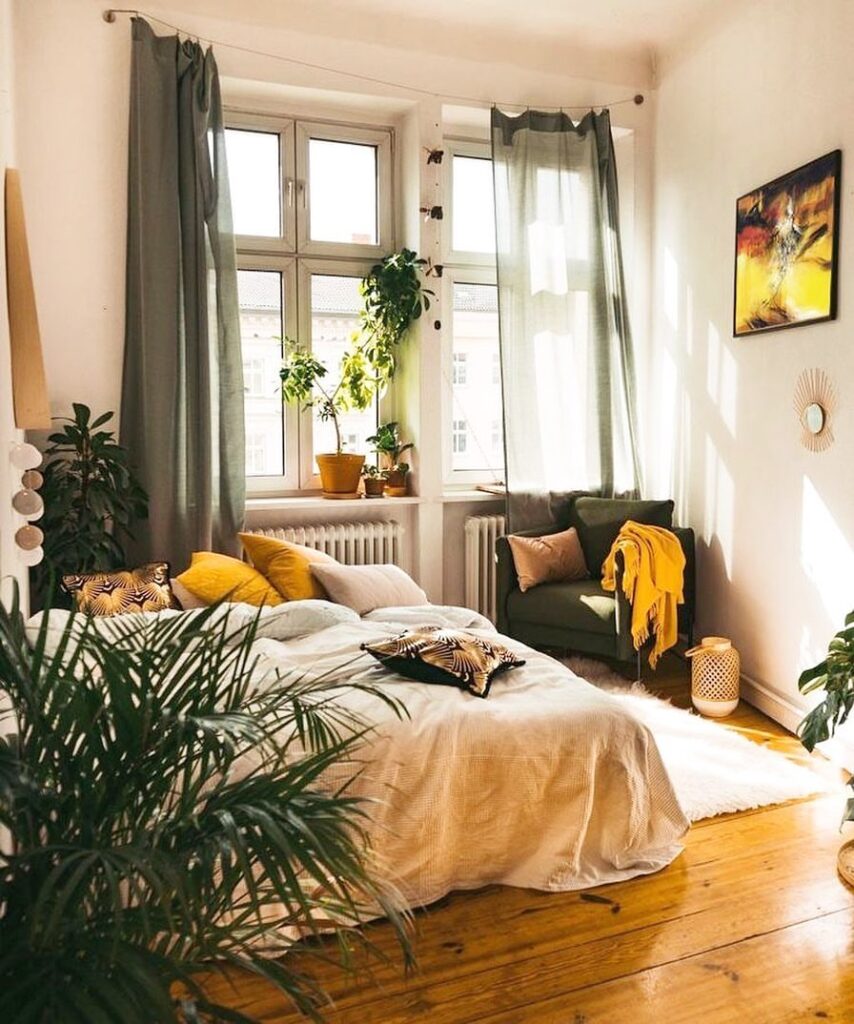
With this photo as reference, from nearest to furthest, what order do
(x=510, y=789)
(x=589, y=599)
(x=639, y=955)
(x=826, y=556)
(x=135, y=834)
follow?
(x=135, y=834), (x=639, y=955), (x=510, y=789), (x=826, y=556), (x=589, y=599)

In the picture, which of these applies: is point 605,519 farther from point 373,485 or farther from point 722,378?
point 373,485

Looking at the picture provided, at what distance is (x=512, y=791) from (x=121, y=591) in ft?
6.17

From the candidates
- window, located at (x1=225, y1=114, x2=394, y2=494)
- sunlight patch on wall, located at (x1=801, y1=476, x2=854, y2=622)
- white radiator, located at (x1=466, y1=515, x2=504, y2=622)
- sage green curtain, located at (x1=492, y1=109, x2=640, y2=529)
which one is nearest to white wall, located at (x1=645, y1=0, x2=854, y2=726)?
sunlight patch on wall, located at (x1=801, y1=476, x2=854, y2=622)

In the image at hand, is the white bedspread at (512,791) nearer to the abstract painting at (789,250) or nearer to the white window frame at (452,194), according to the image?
the abstract painting at (789,250)

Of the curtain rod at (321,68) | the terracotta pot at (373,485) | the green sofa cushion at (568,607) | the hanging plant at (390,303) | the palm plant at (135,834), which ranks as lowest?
the green sofa cushion at (568,607)

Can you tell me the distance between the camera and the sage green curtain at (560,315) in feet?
15.5

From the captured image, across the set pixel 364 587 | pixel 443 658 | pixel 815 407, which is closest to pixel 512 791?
pixel 443 658

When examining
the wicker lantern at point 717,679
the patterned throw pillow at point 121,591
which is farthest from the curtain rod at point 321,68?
the wicker lantern at point 717,679

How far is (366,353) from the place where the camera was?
4699 mm

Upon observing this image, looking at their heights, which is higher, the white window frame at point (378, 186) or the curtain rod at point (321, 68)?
the curtain rod at point (321, 68)

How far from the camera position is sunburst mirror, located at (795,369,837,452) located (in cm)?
347

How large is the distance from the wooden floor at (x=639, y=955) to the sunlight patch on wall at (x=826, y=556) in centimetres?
100

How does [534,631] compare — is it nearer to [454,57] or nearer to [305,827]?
[454,57]

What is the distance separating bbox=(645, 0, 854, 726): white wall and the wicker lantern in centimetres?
17
